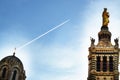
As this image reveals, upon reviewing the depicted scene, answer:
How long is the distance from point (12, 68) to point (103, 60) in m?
15.6

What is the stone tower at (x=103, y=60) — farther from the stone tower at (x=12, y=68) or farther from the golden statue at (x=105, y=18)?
the stone tower at (x=12, y=68)

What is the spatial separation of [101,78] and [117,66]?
3.20 metres

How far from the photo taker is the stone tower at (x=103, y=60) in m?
51.9

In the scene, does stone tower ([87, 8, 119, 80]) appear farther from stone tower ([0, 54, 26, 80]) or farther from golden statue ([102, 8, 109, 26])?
stone tower ([0, 54, 26, 80])

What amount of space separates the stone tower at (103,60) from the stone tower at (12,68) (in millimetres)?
11471

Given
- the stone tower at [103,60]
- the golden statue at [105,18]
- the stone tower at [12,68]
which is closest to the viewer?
the stone tower at [12,68]

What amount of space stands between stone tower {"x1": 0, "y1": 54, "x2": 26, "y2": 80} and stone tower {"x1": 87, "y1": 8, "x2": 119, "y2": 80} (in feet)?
37.6

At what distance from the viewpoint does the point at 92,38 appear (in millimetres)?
56188

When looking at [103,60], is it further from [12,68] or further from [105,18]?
[12,68]

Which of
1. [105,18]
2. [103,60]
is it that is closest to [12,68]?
[103,60]

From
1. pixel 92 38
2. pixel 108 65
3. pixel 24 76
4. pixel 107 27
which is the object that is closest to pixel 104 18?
pixel 107 27

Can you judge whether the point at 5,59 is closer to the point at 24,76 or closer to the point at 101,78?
the point at 24,76

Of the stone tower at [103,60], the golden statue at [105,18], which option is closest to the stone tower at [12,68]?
the stone tower at [103,60]

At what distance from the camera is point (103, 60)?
54188 mm
